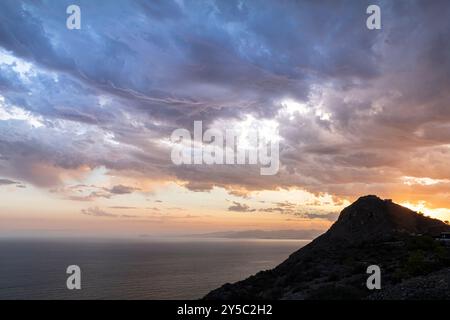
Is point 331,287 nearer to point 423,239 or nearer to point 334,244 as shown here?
point 423,239

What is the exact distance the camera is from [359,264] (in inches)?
1935

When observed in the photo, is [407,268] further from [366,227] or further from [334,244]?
[366,227]

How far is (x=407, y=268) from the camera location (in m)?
38.6

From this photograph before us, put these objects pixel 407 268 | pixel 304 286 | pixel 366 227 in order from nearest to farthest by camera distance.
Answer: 1. pixel 407 268
2. pixel 304 286
3. pixel 366 227

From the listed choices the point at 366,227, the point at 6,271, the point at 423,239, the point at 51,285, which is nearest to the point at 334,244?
the point at 366,227

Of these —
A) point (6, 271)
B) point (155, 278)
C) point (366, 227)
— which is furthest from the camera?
point (6, 271)

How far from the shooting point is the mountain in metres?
35.0

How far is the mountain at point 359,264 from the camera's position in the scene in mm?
35031

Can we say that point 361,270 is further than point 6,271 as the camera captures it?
No
